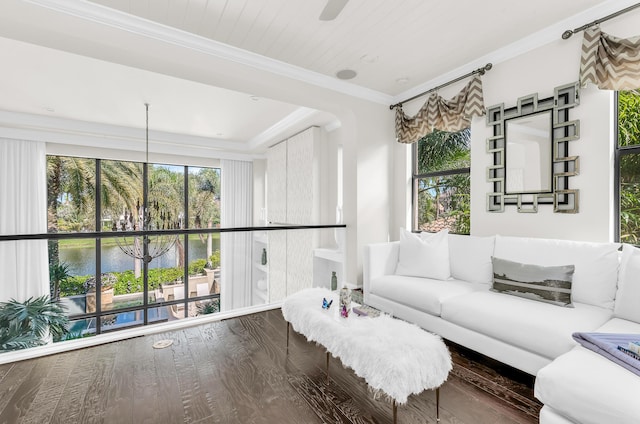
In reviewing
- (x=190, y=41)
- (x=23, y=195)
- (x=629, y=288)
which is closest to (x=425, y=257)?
(x=629, y=288)

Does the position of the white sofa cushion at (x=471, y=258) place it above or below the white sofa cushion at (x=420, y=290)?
above

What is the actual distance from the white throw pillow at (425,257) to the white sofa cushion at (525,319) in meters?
0.53

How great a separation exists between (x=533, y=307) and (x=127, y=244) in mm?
5842

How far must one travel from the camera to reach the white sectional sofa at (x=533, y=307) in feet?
3.97

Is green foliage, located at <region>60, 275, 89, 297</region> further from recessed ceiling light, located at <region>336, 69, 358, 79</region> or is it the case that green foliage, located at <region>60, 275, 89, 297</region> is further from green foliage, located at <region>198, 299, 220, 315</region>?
recessed ceiling light, located at <region>336, 69, 358, 79</region>

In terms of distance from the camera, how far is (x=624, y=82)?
2.10 m

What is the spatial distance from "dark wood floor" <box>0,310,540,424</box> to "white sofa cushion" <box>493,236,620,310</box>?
736 mm

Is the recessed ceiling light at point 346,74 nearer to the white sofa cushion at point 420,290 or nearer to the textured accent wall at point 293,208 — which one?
the textured accent wall at point 293,208

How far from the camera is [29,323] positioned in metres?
3.91

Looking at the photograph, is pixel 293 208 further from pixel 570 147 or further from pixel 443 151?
pixel 570 147

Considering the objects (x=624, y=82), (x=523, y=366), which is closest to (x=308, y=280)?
(x=523, y=366)

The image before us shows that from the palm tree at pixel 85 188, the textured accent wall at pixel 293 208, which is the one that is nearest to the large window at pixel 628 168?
the textured accent wall at pixel 293 208

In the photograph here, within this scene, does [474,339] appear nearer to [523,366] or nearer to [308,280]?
[523,366]

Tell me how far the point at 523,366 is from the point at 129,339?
9.74 feet
